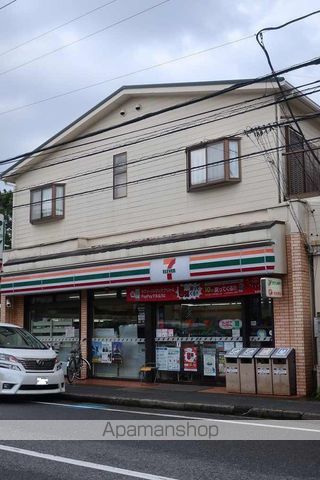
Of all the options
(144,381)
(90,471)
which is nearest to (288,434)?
(90,471)

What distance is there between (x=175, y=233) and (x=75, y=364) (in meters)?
4.96

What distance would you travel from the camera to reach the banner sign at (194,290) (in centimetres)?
1544

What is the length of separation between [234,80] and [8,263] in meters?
10.2

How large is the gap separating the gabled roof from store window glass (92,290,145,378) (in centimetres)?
520

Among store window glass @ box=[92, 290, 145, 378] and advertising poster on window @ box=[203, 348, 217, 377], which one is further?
store window glass @ box=[92, 290, 145, 378]

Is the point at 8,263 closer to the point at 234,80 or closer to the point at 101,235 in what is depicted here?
the point at 101,235

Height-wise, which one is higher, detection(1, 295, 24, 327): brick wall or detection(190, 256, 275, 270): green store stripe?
detection(190, 256, 275, 270): green store stripe

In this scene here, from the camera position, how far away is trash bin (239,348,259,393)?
14219 millimetres

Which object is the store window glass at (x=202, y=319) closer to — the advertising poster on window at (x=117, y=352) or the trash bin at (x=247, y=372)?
the trash bin at (x=247, y=372)

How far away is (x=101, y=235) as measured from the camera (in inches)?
756

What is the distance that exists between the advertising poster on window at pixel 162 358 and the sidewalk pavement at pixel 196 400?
0.58 metres

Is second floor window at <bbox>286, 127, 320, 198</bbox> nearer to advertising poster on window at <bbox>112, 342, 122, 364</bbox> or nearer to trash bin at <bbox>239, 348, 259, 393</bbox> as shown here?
trash bin at <bbox>239, 348, 259, 393</bbox>

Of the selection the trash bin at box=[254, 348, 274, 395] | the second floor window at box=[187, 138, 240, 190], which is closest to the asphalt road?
the trash bin at box=[254, 348, 274, 395]

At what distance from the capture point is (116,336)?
1844cm
